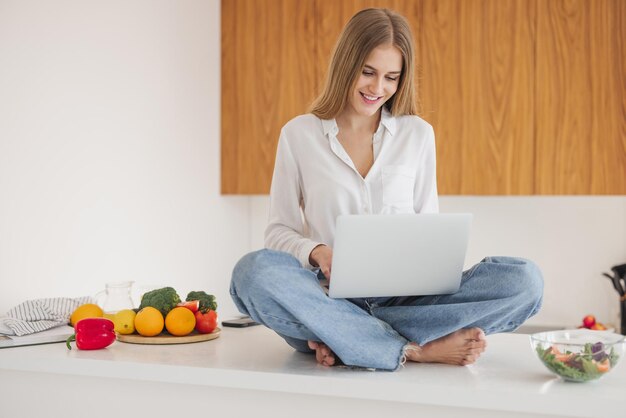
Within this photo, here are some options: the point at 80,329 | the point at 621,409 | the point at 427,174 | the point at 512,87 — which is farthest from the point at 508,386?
the point at 512,87

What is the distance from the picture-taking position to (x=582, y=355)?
5.56ft

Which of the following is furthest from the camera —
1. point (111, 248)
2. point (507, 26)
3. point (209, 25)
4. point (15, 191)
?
point (209, 25)

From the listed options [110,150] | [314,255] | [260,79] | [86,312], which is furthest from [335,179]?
[260,79]

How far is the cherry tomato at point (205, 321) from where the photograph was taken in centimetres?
229

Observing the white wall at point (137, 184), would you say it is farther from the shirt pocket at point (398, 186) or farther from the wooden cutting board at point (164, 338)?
the shirt pocket at point (398, 186)

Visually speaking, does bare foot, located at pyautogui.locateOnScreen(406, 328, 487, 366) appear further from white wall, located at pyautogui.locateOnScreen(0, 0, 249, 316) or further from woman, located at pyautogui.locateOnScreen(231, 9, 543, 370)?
white wall, located at pyautogui.locateOnScreen(0, 0, 249, 316)

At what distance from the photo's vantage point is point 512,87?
332 centimetres

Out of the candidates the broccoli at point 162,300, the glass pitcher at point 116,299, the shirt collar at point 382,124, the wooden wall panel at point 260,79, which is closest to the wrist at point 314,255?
the shirt collar at point 382,124

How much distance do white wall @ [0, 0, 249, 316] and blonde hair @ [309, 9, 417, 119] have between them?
101cm

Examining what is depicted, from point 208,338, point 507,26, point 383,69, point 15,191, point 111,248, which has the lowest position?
point 208,338

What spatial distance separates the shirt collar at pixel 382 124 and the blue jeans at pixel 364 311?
0.43m

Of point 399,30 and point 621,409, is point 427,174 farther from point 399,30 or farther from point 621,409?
point 621,409

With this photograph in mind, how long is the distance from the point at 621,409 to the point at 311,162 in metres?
0.98

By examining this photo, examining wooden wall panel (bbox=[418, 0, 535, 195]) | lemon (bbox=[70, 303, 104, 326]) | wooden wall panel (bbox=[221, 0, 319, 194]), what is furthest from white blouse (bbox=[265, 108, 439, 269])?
wooden wall panel (bbox=[221, 0, 319, 194])
